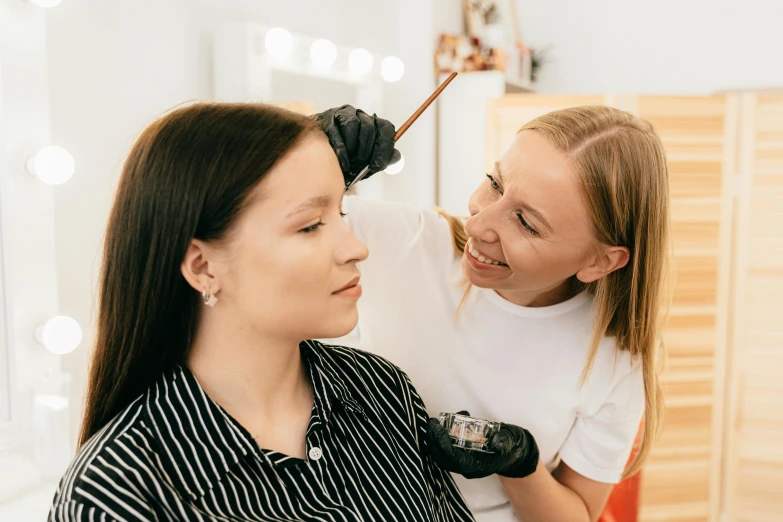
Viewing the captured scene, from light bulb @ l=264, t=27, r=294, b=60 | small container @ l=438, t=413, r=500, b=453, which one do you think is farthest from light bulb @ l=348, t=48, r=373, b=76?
small container @ l=438, t=413, r=500, b=453

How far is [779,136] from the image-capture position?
246 cm

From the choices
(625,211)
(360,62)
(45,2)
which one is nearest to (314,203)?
(625,211)

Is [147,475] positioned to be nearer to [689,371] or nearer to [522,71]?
[689,371]

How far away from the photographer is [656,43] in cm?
304

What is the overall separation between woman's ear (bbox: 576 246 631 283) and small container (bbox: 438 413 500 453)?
32cm

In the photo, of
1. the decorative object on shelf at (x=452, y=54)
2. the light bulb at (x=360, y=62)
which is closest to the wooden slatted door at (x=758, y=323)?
the decorative object on shelf at (x=452, y=54)

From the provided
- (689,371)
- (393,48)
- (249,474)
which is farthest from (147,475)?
(689,371)

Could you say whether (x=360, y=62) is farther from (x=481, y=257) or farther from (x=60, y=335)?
(x=60, y=335)

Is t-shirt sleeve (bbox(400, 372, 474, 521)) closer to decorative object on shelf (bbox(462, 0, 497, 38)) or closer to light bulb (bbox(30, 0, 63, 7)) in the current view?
light bulb (bbox(30, 0, 63, 7))

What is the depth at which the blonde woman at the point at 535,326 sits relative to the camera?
1196 millimetres

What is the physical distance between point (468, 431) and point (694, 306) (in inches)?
69.1

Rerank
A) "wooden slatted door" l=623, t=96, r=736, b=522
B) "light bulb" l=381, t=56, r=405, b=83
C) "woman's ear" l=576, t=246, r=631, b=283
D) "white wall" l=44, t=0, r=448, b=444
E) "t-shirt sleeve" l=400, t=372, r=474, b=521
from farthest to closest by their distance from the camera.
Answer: "wooden slatted door" l=623, t=96, r=736, b=522
"light bulb" l=381, t=56, r=405, b=83
"white wall" l=44, t=0, r=448, b=444
"woman's ear" l=576, t=246, r=631, b=283
"t-shirt sleeve" l=400, t=372, r=474, b=521

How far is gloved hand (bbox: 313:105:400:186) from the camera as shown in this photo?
3.41 ft

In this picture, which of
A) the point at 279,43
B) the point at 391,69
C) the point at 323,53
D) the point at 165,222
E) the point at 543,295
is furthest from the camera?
the point at 391,69
